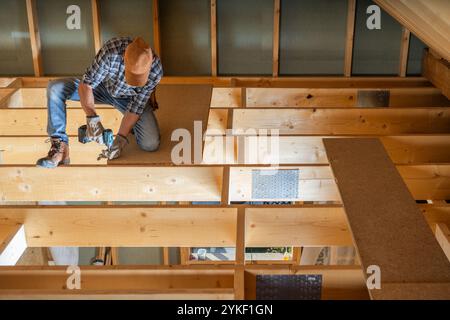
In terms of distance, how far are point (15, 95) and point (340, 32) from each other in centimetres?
295

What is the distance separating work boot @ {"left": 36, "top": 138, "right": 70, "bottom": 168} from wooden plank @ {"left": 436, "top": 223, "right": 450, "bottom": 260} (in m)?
2.09

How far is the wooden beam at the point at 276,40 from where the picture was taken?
4.68 meters

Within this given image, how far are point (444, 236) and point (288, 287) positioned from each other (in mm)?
955

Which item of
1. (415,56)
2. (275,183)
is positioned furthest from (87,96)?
(415,56)

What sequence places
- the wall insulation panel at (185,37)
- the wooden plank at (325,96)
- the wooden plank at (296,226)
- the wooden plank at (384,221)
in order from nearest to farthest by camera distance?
1. the wooden plank at (384,221)
2. the wooden plank at (296,226)
3. the wooden plank at (325,96)
4. the wall insulation panel at (185,37)

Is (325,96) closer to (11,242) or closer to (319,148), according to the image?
(319,148)

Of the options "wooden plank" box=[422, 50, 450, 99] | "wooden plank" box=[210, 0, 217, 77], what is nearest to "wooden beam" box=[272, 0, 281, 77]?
"wooden plank" box=[210, 0, 217, 77]

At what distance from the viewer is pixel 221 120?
12.8 ft

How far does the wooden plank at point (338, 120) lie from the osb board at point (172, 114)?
1.10 ft

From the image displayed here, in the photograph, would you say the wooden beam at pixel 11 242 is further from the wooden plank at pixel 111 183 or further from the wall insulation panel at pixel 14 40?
the wall insulation panel at pixel 14 40

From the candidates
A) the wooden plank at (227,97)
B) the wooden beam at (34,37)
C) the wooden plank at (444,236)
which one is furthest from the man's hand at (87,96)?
the wooden beam at (34,37)

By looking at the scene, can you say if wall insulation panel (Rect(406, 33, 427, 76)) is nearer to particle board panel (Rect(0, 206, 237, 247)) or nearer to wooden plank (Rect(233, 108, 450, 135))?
wooden plank (Rect(233, 108, 450, 135))

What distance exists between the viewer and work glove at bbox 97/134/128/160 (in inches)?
114

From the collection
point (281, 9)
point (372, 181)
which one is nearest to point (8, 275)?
point (372, 181)
